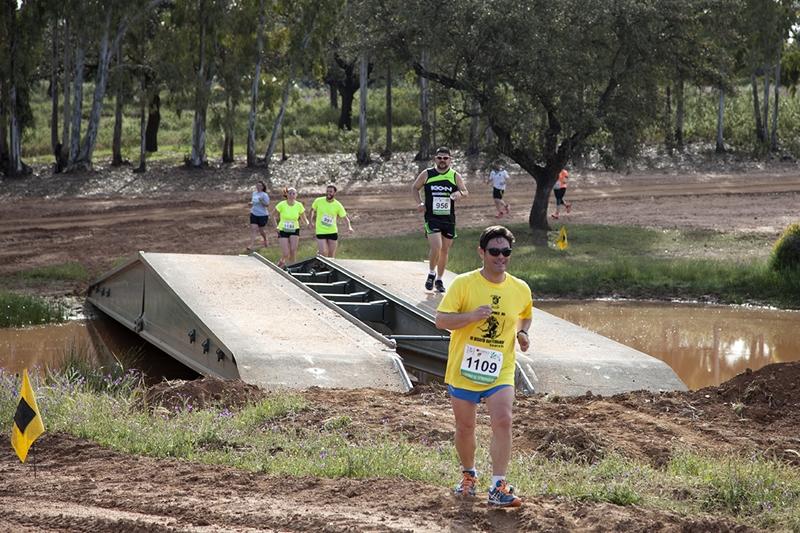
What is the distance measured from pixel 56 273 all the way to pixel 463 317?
18.6m

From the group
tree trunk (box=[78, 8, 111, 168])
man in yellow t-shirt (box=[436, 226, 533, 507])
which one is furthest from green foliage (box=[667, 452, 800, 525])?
tree trunk (box=[78, 8, 111, 168])

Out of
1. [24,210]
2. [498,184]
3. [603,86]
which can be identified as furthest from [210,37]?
[603,86]

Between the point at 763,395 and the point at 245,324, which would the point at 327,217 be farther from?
the point at 763,395

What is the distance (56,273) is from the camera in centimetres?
2473

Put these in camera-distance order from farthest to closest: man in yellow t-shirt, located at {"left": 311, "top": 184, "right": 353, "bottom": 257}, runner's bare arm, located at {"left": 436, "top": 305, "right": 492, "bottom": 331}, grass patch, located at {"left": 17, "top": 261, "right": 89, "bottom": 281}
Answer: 1. grass patch, located at {"left": 17, "top": 261, "right": 89, "bottom": 281}
2. man in yellow t-shirt, located at {"left": 311, "top": 184, "right": 353, "bottom": 257}
3. runner's bare arm, located at {"left": 436, "top": 305, "right": 492, "bottom": 331}

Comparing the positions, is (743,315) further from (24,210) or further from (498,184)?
(24,210)

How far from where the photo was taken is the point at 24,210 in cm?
3525

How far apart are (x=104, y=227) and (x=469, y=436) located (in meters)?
25.6

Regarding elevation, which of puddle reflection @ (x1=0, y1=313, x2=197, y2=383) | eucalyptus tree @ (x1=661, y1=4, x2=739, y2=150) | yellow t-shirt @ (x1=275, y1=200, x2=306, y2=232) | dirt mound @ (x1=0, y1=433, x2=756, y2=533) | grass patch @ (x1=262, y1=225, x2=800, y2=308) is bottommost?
puddle reflection @ (x1=0, y1=313, x2=197, y2=383)

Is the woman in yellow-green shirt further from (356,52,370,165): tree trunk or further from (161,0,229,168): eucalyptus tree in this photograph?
(356,52,370,165): tree trunk

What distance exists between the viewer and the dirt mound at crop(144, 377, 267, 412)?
11391 mm

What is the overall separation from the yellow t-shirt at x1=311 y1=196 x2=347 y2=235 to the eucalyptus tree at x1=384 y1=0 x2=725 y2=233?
294 inches

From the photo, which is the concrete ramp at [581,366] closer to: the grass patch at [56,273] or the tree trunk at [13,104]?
the grass patch at [56,273]

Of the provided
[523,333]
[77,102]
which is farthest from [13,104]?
[523,333]
